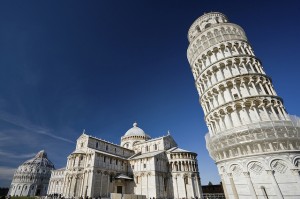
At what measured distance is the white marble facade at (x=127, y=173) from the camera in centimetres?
3322

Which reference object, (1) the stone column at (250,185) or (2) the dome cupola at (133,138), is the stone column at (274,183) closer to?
(1) the stone column at (250,185)

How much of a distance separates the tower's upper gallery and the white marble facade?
29.0 metres

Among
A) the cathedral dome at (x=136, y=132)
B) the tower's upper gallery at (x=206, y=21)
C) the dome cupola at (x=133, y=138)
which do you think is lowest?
the dome cupola at (x=133, y=138)

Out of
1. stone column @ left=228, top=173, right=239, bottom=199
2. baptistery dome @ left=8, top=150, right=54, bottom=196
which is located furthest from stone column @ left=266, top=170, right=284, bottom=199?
baptistery dome @ left=8, top=150, right=54, bottom=196

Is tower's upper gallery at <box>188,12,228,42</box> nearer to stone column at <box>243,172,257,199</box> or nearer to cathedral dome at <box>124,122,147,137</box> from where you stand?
stone column at <box>243,172,257,199</box>

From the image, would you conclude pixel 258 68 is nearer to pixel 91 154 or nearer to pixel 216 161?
pixel 216 161

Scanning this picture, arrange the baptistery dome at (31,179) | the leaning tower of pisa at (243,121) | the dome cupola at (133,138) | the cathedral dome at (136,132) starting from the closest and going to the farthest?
1. the leaning tower of pisa at (243,121)
2. the dome cupola at (133,138)
3. the cathedral dome at (136,132)
4. the baptistery dome at (31,179)

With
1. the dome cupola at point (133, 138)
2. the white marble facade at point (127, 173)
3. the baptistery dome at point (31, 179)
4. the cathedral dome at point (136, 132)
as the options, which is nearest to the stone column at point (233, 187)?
the white marble facade at point (127, 173)

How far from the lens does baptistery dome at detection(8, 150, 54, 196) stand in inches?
2886

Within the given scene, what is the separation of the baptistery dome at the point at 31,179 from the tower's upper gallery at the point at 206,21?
92020 millimetres

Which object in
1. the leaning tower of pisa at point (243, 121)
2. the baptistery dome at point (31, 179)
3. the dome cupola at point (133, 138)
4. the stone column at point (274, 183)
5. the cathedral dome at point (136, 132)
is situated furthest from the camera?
the baptistery dome at point (31, 179)

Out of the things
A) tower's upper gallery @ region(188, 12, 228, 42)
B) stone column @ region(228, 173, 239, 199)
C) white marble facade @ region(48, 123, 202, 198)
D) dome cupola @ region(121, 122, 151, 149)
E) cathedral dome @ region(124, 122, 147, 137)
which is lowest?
stone column @ region(228, 173, 239, 199)

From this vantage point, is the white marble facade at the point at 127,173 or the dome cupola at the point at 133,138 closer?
the white marble facade at the point at 127,173

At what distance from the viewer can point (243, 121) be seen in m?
18.2
